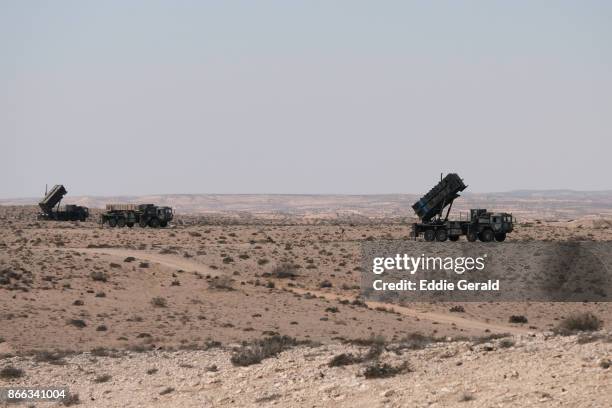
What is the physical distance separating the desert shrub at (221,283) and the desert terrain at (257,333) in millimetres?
107

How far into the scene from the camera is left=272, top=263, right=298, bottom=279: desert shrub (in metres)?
41.8

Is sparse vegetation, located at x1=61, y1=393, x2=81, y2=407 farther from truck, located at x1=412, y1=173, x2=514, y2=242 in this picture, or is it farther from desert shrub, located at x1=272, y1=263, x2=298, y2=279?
truck, located at x1=412, y1=173, x2=514, y2=242

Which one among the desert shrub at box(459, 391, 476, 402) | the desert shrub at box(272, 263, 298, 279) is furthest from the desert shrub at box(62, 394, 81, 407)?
the desert shrub at box(272, 263, 298, 279)

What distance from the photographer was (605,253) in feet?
149

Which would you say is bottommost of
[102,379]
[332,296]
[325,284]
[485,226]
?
[332,296]

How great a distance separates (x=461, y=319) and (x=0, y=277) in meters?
17.2

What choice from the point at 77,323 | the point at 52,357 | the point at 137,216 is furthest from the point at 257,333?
the point at 137,216

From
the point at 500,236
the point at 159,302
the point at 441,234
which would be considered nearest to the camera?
the point at 159,302

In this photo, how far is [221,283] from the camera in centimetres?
3588

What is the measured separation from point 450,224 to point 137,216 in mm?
27875

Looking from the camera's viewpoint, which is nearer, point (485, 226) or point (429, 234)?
point (429, 234)

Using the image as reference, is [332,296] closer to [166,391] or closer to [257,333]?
[257,333]

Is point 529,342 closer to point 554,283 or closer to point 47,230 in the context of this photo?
point 554,283

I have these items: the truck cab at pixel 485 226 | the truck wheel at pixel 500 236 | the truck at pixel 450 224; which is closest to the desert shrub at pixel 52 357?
the truck at pixel 450 224
